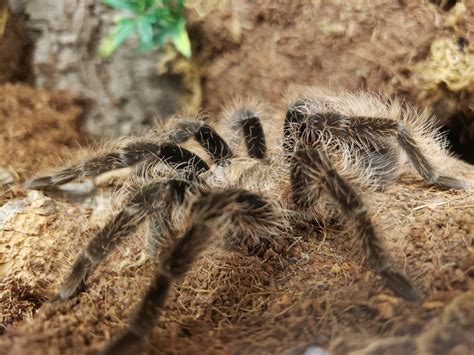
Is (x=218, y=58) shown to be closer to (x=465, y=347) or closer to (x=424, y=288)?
(x=424, y=288)

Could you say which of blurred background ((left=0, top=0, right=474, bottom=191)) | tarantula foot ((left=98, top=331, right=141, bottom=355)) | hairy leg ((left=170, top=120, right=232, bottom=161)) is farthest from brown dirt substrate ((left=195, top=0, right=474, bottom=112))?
tarantula foot ((left=98, top=331, right=141, bottom=355))

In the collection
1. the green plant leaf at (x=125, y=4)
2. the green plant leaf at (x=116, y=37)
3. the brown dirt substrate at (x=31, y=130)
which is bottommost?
the brown dirt substrate at (x=31, y=130)

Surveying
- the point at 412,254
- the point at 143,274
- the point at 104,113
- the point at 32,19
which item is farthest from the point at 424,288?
the point at 32,19

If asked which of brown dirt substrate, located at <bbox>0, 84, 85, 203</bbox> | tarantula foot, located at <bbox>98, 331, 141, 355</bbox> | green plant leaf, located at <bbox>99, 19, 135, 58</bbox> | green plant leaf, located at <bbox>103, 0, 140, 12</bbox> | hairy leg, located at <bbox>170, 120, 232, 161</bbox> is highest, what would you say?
green plant leaf, located at <bbox>103, 0, 140, 12</bbox>

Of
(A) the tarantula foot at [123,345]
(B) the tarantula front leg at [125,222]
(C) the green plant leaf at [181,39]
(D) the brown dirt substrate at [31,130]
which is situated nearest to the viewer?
(A) the tarantula foot at [123,345]

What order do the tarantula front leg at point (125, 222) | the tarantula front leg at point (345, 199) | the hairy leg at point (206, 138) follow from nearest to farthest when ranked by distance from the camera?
1. the tarantula front leg at point (345, 199)
2. the tarantula front leg at point (125, 222)
3. the hairy leg at point (206, 138)

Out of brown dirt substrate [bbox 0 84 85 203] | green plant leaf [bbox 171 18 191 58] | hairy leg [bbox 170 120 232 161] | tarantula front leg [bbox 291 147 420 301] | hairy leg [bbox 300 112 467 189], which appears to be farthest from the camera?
green plant leaf [bbox 171 18 191 58]

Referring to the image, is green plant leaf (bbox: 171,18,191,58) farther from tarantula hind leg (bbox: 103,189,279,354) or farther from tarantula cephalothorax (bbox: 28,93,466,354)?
tarantula hind leg (bbox: 103,189,279,354)

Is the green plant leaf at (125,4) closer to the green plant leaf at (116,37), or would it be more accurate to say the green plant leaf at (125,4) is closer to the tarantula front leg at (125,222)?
the green plant leaf at (116,37)

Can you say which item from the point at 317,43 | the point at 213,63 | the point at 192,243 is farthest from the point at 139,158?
the point at 317,43

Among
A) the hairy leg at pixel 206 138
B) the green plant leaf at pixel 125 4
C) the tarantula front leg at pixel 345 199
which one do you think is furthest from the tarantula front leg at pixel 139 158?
the green plant leaf at pixel 125 4
